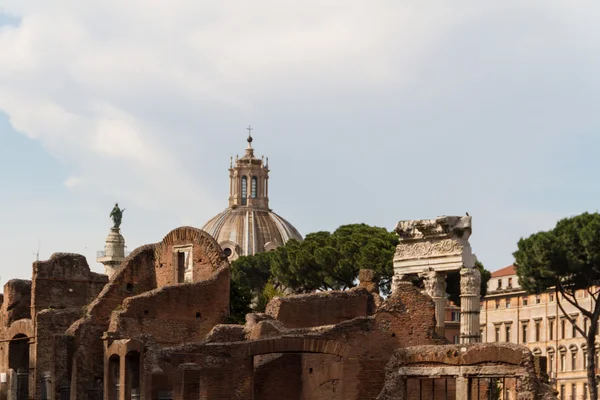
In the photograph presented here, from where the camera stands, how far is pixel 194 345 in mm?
34062

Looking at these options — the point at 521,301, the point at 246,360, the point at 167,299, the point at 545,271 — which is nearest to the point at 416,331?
the point at 246,360

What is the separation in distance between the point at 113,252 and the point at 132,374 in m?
59.9

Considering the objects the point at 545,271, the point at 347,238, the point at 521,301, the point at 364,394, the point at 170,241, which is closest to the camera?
the point at 364,394

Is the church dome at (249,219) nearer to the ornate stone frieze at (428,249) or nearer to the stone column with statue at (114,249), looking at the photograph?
the stone column with statue at (114,249)

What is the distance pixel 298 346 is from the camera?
33.3 meters

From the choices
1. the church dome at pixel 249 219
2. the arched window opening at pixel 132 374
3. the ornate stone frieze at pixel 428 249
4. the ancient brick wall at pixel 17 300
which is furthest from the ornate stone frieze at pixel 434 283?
the church dome at pixel 249 219

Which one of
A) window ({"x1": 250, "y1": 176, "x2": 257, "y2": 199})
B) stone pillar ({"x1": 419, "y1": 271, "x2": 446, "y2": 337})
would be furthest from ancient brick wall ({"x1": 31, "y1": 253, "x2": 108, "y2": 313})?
window ({"x1": 250, "y1": 176, "x2": 257, "y2": 199})

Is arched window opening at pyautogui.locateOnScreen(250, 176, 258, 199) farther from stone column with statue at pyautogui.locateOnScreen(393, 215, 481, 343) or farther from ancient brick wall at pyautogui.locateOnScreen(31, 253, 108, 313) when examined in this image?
stone column with statue at pyautogui.locateOnScreen(393, 215, 481, 343)

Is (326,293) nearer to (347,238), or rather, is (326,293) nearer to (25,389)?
(25,389)

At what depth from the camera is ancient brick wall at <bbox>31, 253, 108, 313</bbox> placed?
43.8 metres

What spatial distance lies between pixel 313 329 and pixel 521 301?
4741cm

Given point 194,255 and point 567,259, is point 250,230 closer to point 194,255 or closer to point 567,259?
point 567,259

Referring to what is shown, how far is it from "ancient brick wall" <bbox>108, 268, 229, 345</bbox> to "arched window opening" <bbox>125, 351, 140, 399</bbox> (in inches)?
50.7

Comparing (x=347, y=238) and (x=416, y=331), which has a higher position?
(x=347, y=238)
